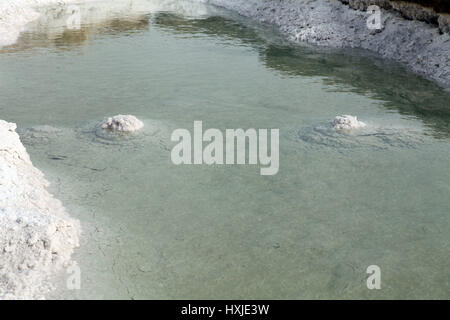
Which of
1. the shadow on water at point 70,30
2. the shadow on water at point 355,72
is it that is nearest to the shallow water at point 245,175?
the shadow on water at point 355,72

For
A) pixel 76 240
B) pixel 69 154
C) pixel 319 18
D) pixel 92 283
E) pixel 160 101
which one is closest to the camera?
Answer: pixel 92 283

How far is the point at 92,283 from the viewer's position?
6.09 metres

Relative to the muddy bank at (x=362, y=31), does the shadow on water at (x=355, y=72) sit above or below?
below

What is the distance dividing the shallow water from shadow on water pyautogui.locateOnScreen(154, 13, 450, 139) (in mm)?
72

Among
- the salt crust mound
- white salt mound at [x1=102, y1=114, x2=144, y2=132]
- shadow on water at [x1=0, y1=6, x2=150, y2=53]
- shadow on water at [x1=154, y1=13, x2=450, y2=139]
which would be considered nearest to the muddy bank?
shadow on water at [x1=154, y1=13, x2=450, y2=139]

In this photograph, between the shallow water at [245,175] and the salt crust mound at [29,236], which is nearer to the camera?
the salt crust mound at [29,236]

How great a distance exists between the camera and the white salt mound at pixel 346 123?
1059 cm

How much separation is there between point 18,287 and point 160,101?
24.8 ft

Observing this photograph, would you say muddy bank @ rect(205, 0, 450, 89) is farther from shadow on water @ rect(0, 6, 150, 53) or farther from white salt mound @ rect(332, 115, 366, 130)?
shadow on water @ rect(0, 6, 150, 53)

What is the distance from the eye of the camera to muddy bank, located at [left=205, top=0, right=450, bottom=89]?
14.8m

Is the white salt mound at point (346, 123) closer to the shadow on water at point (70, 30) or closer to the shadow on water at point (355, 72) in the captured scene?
the shadow on water at point (355, 72)

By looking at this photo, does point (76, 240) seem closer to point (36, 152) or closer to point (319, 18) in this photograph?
point (36, 152)

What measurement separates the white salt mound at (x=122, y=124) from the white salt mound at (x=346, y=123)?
4.22 meters
